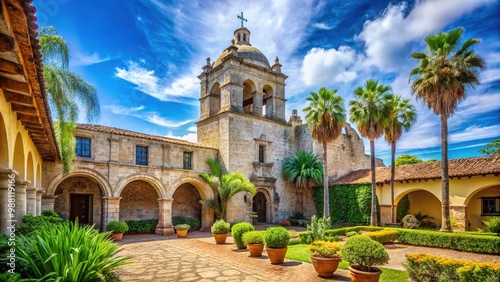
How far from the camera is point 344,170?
29891 millimetres

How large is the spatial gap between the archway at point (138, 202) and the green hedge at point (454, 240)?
16.6 m

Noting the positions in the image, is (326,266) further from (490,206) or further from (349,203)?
(490,206)

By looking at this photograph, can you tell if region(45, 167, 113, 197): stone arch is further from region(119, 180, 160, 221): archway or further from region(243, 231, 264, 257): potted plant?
region(243, 231, 264, 257): potted plant

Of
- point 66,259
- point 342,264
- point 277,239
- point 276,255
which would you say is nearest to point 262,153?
point 277,239

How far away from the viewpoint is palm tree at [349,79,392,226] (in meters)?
20.9

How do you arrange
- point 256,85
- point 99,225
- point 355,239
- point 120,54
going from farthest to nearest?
point 256,85, point 99,225, point 120,54, point 355,239

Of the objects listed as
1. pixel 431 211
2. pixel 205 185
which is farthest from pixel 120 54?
pixel 431 211

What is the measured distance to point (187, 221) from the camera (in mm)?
22547

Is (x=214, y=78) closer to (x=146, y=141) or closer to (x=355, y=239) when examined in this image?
(x=146, y=141)

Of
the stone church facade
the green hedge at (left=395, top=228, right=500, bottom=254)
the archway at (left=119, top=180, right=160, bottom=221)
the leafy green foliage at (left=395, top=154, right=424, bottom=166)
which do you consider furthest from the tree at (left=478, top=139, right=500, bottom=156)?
the archway at (left=119, top=180, right=160, bottom=221)

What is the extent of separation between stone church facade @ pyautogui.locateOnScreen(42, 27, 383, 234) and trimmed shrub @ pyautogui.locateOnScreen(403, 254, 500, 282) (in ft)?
53.1

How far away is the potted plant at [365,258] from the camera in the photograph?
7.88 meters

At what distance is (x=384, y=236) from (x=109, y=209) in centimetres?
1641

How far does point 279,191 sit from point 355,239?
18964 millimetres
